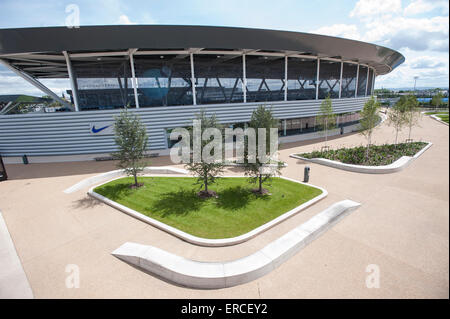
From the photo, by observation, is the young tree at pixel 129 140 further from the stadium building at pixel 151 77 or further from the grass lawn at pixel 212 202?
the stadium building at pixel 151 77

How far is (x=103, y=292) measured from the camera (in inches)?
216

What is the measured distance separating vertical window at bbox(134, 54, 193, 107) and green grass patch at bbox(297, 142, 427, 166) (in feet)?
39.0

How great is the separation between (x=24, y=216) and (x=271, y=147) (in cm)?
1069

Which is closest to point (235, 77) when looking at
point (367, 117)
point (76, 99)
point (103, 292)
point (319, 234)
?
point (367, 117)

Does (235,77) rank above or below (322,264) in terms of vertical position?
above

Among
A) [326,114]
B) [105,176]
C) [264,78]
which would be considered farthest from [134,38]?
[326,114]

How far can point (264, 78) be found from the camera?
23.2 metres

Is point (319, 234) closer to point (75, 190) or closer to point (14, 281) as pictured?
point (14, 281)

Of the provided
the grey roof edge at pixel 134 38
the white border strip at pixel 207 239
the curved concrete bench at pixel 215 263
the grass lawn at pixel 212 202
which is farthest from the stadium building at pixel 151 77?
the curved concrete bench at pixel 215 263

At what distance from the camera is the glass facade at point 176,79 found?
1980 cm

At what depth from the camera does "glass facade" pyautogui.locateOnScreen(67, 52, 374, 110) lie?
19.8m

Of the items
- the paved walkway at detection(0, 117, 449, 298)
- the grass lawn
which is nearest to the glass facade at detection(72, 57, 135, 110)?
the grass lawn

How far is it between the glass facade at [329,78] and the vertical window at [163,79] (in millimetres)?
16301

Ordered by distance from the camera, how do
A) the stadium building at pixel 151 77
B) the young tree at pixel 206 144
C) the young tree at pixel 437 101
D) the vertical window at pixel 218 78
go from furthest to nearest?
the young tree at pixel 437 101
the vertical window at pixel 218 78
the stadium building at pixel 151 77
the young tree at pixel 206 144
